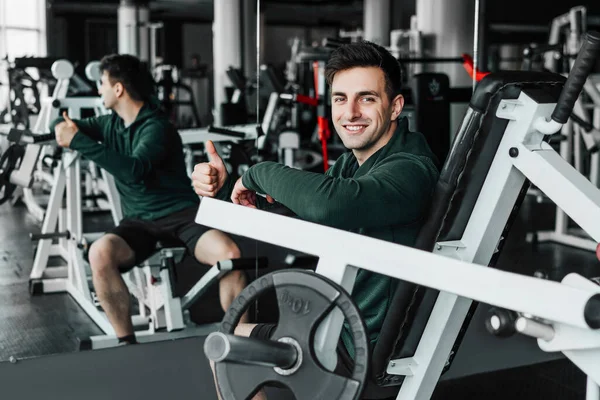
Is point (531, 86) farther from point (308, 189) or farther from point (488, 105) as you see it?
point (308, 189)

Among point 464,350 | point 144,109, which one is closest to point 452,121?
point 464,350

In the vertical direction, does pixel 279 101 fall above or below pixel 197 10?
below

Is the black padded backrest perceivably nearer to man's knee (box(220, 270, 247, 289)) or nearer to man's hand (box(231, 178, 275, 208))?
man's hand (box(231, 178, 275, 208))

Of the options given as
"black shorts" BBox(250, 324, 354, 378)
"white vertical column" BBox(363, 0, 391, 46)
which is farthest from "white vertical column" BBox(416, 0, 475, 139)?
"black shorts" BBox(250, 324, 354, 378)

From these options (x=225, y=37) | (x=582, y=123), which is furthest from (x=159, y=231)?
(x=582, y=123)

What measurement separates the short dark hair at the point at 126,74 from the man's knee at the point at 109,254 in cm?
50

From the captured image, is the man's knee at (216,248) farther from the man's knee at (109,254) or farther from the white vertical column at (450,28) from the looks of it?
the white vertical column at (450,28)

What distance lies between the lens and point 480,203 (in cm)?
149

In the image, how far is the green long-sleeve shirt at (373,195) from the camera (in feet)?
4.57

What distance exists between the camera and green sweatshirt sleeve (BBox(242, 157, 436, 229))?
54.7 inches

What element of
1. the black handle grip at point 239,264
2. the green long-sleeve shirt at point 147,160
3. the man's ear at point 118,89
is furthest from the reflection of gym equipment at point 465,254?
the man's ear at point 118,89

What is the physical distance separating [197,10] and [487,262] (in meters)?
1.75

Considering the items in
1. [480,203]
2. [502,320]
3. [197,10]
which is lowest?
[502,320]

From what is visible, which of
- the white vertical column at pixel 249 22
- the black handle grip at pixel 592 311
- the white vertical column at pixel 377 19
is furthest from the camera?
the white vertical column at pixel 377 19
